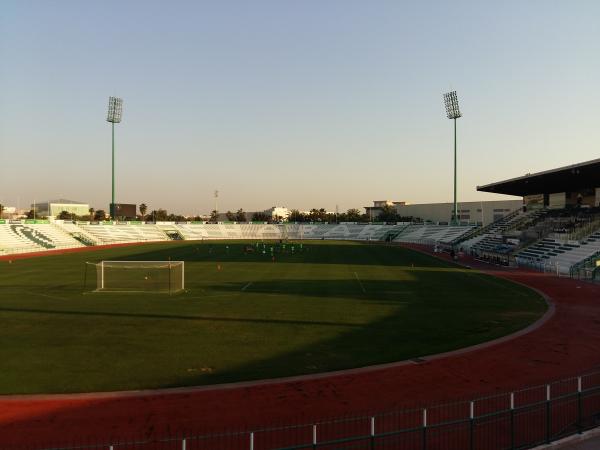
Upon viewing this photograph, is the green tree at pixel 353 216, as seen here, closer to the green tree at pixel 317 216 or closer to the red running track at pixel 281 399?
the green tree at pixel 317 216

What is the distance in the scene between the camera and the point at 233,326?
22.0 m

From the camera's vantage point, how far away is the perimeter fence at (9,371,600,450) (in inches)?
404

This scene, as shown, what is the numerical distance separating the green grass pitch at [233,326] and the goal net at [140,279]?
66.3 inches

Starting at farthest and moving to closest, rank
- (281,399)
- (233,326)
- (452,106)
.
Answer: (452,106), (233,326), (281,399)

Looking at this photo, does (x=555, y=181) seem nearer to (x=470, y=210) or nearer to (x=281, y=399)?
(x=281, y=399)

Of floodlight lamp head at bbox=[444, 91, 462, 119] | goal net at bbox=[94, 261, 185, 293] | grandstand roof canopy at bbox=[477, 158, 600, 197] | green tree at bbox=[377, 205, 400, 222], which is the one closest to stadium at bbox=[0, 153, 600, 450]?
goal net at bbox=[94, 261, 185, 293]

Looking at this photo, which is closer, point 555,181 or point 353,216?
point 555,181

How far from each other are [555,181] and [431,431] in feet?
197

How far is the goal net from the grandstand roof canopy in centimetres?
4238

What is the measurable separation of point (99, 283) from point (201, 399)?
26.7 m

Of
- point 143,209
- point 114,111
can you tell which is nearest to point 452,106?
point 114,111

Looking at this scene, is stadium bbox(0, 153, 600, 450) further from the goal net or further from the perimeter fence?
the goal net

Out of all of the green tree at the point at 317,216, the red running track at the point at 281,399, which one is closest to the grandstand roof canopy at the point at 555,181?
the red running track at the point at 281,399

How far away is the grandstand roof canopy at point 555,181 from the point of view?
4888 centimetres
